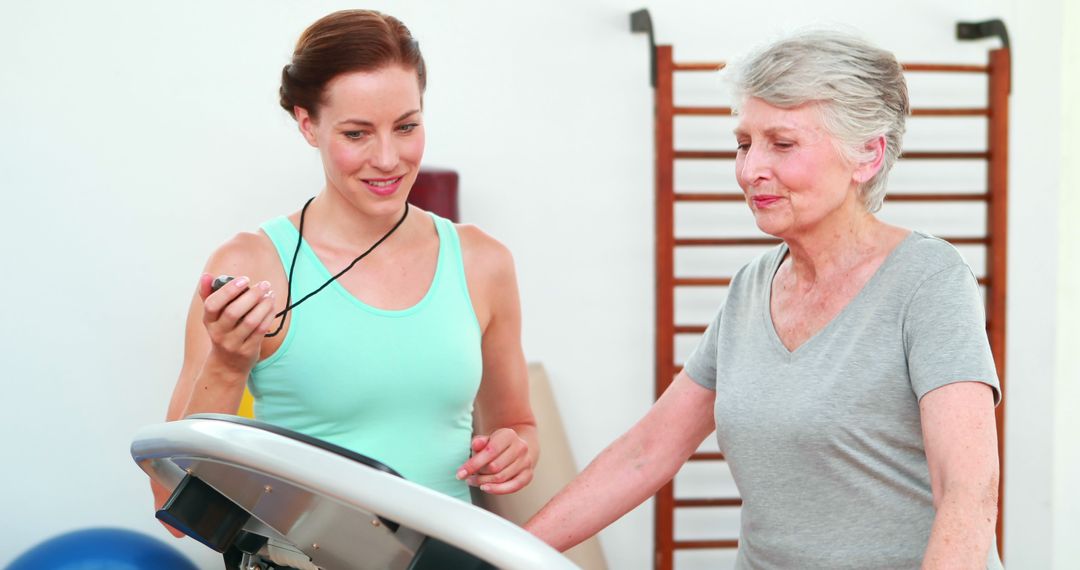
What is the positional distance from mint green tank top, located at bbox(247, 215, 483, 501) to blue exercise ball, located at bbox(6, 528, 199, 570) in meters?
1.31

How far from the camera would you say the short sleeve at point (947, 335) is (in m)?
1.20

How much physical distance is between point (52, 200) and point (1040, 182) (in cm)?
304

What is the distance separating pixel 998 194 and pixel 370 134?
97.8 inches

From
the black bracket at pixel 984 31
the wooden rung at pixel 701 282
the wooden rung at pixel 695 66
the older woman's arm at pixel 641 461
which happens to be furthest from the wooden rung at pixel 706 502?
the older woman's arm at pixel 641 461

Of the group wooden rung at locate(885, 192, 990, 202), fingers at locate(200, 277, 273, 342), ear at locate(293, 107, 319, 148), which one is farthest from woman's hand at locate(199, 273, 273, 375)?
wooden rung at locate(885, 192, 990, 202)

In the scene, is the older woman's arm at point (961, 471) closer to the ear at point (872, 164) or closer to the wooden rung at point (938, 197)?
the ear at point (872, 164)

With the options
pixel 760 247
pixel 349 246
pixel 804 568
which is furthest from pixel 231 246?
pixel 760 247

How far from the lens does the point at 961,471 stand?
3.79ft

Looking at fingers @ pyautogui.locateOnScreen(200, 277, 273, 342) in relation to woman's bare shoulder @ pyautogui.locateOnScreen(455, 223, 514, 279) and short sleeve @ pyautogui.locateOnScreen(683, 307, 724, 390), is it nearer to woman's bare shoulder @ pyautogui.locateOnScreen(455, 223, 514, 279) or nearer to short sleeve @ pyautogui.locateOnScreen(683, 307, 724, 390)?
woman's bare shoulder @ pyautogui.locateOnScreen(455, 223, 514, 279)

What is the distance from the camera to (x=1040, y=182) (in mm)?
3445

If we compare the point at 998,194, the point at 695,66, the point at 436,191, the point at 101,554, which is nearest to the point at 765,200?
the point at 436,191

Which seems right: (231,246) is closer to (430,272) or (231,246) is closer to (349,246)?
(349,246)

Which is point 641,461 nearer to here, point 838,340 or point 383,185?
point 838,340

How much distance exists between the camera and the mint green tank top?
146 centimetres
